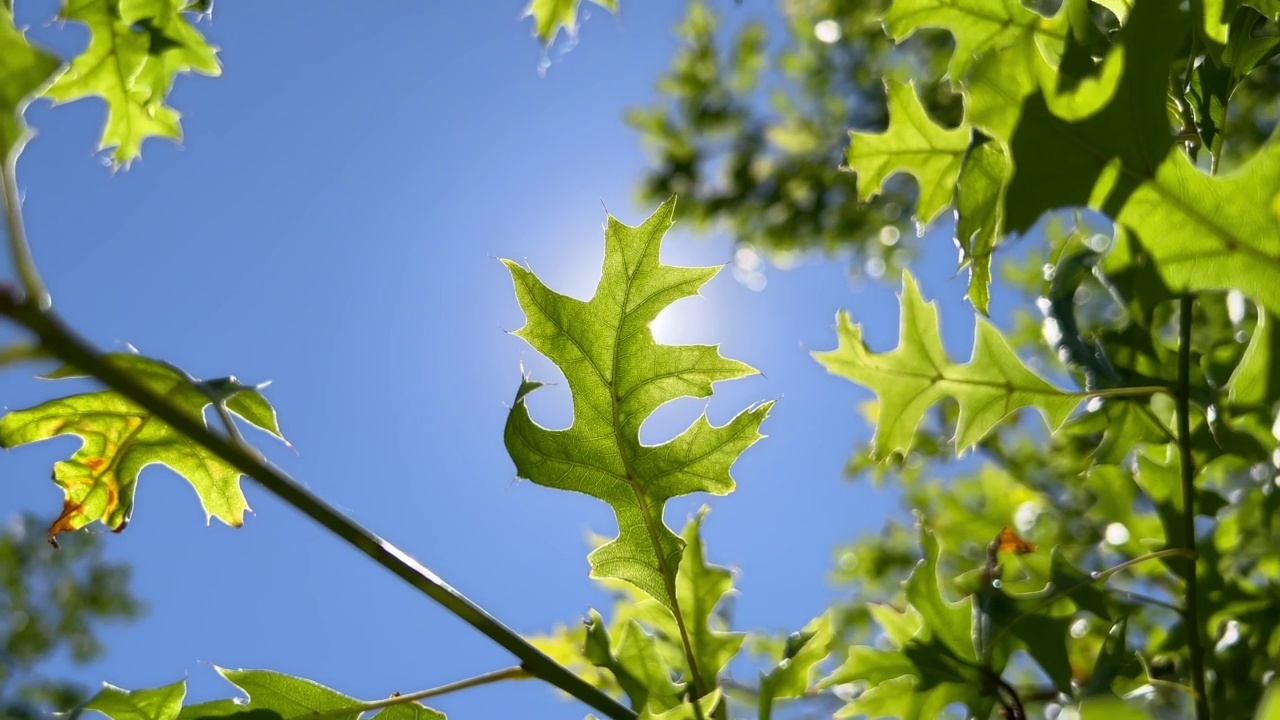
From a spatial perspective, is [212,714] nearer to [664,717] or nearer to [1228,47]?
[664,717]

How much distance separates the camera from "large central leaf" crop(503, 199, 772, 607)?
1.27 m

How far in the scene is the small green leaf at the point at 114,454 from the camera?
1219 millimetres

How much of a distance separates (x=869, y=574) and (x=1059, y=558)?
3.43 metres

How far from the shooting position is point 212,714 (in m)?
1.16

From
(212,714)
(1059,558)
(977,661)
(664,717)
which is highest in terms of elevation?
(212,714)

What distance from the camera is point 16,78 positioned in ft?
2.43

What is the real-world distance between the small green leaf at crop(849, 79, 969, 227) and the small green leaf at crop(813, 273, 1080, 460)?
172 mm

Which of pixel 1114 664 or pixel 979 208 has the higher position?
pixel 979 208

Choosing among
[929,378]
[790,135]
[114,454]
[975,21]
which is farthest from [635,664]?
[790,135]

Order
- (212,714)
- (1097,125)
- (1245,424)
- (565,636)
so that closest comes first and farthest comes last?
(1097,125), (212,714), (1245,424), (565,636)

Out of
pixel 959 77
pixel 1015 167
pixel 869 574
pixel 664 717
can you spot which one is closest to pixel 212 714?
pixel 664 717

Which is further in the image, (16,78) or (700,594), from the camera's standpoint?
(700,594)

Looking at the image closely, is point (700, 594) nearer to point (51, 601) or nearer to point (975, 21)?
point (975, 21)

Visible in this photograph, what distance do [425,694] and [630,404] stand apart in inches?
16.6
